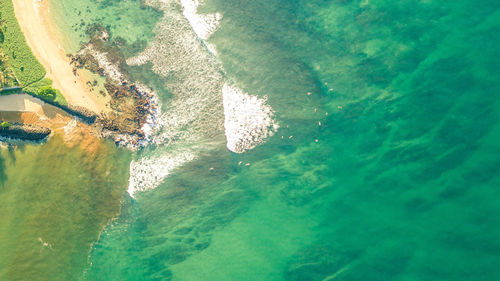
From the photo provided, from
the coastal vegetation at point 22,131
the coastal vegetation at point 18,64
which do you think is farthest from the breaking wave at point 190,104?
the coastal vegetation at point 22,131

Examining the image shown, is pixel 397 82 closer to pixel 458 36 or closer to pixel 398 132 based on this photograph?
pixel 398 132

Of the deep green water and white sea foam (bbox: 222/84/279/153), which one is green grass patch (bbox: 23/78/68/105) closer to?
the deep green water

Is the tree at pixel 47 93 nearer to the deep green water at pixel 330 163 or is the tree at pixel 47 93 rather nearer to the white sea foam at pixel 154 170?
the deep green water at pixel 330 163

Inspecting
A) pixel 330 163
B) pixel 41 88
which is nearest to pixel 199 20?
pixel 41 88

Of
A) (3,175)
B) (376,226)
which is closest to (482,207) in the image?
(376,226)

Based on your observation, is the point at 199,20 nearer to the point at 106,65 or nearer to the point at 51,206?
the point at 106,65

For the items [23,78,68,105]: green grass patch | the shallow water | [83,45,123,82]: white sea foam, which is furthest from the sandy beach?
the shallow water
